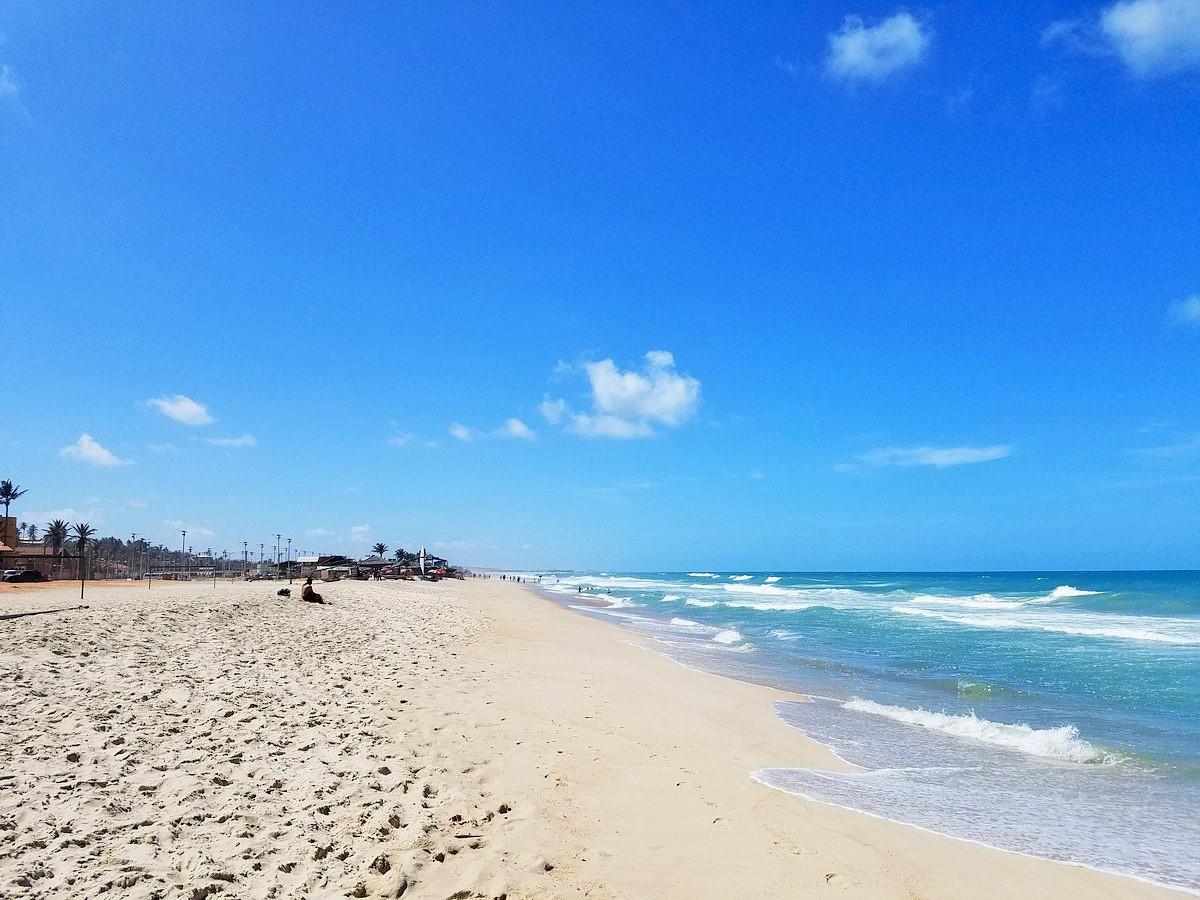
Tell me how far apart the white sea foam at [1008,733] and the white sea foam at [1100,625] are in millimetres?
18073

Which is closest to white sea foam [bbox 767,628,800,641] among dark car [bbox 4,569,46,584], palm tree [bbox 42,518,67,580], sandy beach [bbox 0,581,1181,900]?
sandy beach [bbox 0,581,1181,900]

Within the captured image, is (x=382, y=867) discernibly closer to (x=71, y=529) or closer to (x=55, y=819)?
(x=55, y=819)

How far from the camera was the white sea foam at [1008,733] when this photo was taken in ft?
31.3

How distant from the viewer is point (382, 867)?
443 cm

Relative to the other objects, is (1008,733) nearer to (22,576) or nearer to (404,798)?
(404,798)

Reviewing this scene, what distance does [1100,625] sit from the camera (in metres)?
30.3

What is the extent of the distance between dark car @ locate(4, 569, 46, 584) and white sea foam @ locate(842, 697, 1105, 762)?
1679 inches

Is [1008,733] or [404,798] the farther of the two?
[1008,733]

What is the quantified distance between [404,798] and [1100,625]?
3523 centimetres

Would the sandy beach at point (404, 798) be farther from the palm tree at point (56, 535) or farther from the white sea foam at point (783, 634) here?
the palm tree at point (56, 535)

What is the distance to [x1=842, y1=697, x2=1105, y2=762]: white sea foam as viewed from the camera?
9531mm

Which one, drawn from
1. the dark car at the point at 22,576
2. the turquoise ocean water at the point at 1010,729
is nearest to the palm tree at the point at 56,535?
the dark car at the point at 22,576

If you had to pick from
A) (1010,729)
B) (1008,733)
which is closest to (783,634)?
(1010,729)

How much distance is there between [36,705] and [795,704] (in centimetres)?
1170
